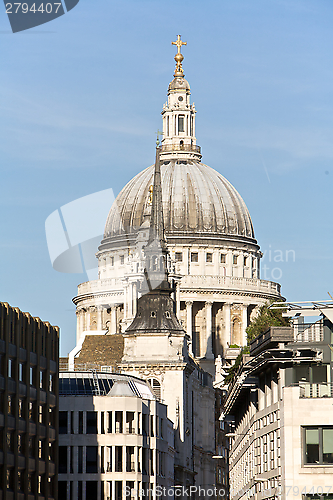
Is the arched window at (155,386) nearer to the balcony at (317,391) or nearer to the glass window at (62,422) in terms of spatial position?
the glass window at (62,422)

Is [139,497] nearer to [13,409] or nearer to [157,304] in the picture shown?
[13,409]

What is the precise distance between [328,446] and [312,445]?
3.35 feet

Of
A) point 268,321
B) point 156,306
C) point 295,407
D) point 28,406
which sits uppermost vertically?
point 156,306

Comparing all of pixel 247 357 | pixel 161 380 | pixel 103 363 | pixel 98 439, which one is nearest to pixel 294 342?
pixel 247 357

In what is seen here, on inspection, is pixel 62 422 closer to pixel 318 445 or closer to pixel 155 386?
pixel 155 386

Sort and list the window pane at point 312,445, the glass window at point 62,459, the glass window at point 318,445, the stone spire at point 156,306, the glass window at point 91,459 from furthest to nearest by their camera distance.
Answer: the stone spire at point 156,306, the glass window at point 91,459, the glass window at point 62,459, the window pane at point 312,445, the glass window at point 318,445

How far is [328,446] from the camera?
278ft

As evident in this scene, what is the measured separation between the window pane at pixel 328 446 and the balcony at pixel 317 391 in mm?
2360

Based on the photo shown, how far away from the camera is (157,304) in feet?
614

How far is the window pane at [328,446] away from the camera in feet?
276

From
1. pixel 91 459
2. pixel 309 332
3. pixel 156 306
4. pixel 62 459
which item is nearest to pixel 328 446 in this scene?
pixel 309 332

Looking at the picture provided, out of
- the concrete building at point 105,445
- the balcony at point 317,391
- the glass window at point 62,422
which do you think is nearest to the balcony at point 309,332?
the balcony at point 317,391

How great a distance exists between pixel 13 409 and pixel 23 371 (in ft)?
18.1

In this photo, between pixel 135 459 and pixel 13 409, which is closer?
pixel 13 409
